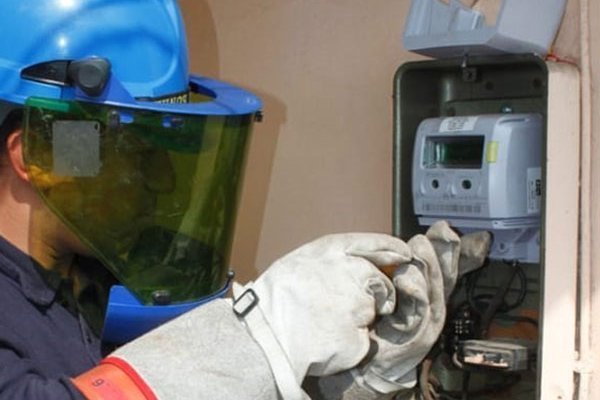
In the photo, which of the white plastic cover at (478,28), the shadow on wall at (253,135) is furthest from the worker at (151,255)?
the shadow on wall at (253,135)

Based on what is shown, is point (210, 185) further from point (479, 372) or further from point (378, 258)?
point (479, 372)

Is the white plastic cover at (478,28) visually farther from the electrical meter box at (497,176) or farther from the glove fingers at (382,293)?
the glove fingers at (382,293)

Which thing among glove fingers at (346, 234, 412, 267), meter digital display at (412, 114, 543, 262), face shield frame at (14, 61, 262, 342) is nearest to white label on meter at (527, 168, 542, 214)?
meter digital display at (412, 114, 543, 262)

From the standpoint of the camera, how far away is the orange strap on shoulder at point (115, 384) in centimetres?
83

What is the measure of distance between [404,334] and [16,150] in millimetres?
471

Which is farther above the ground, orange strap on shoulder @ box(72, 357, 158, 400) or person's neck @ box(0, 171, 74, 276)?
person's neck @ box(0, 171, 74, 276)

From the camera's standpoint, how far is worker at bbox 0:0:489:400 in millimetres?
893

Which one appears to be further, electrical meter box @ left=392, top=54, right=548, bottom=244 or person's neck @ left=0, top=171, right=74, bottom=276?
electrical meter box @ left=392, top=54, right=548, bottom=244

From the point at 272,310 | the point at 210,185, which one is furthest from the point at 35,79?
the point at 272,310

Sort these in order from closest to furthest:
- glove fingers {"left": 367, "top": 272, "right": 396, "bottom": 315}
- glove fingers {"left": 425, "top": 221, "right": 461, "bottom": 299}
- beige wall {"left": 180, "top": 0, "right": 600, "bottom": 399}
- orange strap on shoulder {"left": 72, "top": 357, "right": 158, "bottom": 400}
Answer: orange strap on shoulder {"left": 72, "top": 357, "right": 158, "bottom": 400}, glove fingers {"left": 367, "top": 272, "right": 396, "bottom": 315}, glove fingers {"left": 425, "top": 221, "right": 461, "bottom": 299}, beige wall {"left": 180, "top": 0, "right": 600, "bottom": 399}

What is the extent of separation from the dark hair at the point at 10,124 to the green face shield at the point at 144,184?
2 cm

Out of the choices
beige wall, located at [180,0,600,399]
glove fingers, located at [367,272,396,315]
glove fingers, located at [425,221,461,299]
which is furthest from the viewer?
beige wall, located at [180,0,600,399]

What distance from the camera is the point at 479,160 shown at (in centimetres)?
114

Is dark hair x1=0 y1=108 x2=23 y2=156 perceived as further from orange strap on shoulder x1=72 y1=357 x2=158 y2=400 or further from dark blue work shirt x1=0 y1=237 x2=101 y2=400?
orange strap on shoulder x1=72 y1=357 x2=158 y2=400
